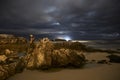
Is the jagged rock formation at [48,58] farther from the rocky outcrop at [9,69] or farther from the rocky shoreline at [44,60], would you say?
the rocky outcrop at [9,69]

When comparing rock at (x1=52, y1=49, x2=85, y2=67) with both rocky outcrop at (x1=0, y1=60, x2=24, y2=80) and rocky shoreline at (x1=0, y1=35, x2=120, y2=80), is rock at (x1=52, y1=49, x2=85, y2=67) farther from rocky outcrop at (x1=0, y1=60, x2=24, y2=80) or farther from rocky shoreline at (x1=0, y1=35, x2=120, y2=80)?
rocky outcrop at (x1=0, y1=60, x2=24, y2=80)

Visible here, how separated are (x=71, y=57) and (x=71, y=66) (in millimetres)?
536

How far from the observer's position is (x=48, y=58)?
7430 millimetres

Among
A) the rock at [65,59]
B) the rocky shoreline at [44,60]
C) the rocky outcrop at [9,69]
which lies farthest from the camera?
the rock at [65,59]

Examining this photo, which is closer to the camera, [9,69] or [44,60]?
[9,69]

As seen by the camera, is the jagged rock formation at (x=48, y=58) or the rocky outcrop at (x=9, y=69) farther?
the jagged rock formation at (x=48, y=58)

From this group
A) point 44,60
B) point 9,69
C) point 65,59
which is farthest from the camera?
point 65,59

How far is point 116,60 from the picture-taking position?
1000 cm

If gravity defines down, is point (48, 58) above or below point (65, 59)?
above

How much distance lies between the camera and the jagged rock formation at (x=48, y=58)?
7.34 m

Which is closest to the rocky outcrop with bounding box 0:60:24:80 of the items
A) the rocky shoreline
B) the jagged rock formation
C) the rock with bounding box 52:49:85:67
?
the rocky shoreline

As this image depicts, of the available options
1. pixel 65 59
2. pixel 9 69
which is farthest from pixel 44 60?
pixel 9 69

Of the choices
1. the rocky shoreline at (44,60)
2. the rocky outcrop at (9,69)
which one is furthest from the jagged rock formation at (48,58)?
the rocky outcrop at (9,69)

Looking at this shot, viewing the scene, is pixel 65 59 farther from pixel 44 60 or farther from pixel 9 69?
pixel 9 69
